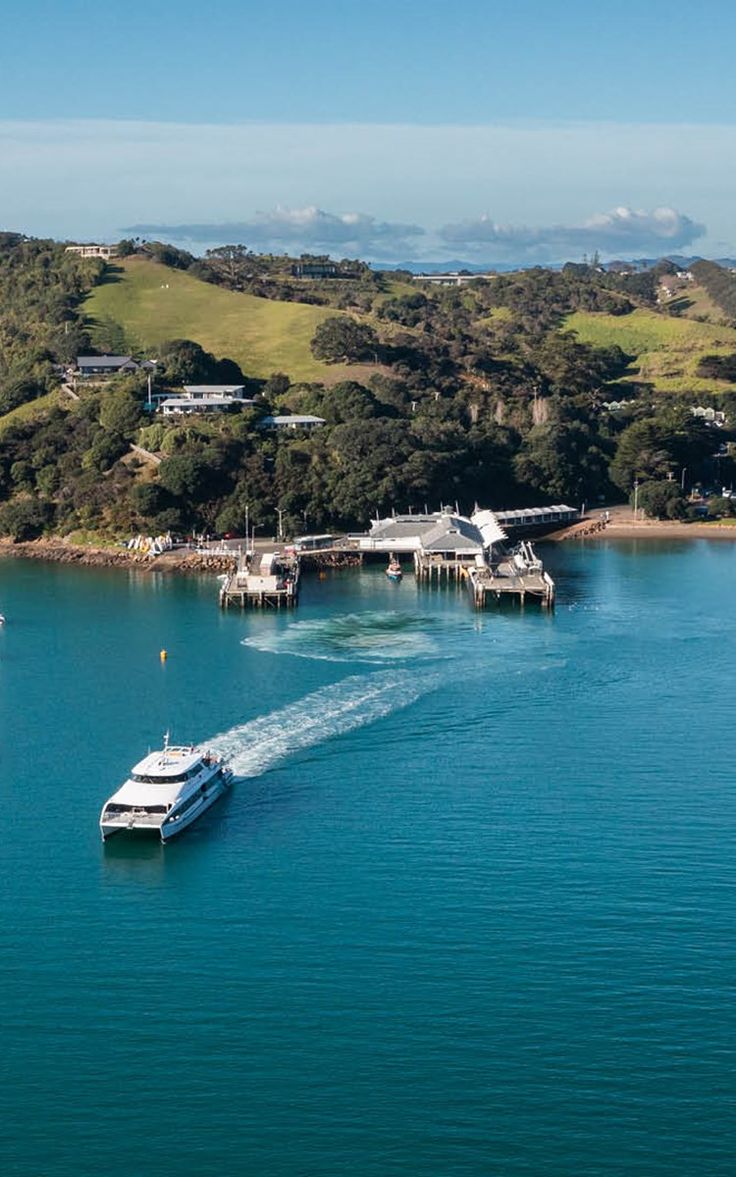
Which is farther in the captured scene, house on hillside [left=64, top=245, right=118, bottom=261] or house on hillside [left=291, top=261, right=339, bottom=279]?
house on hillside [left=291, top=261, right=339, bottom=279]

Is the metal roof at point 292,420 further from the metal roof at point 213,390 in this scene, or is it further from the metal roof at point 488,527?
the metal roof at point 488,527

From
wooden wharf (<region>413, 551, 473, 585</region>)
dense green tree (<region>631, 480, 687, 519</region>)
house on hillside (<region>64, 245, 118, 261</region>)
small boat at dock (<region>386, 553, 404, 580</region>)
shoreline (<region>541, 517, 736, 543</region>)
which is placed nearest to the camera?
small boat at dock (<region>386, 553, 404, 580</region>)

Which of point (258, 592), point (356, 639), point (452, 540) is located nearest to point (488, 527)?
point (452, 540)

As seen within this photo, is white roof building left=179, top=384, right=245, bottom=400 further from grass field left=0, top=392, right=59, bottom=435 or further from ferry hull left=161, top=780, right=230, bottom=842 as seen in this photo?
ferry hull left=161, top=780, right=230, bottom=842

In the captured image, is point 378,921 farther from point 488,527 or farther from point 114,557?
point 114,557

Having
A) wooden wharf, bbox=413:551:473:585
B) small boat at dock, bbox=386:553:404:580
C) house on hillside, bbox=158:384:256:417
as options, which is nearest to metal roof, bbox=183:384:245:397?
house on hillside, bbox=158:384:256:417
